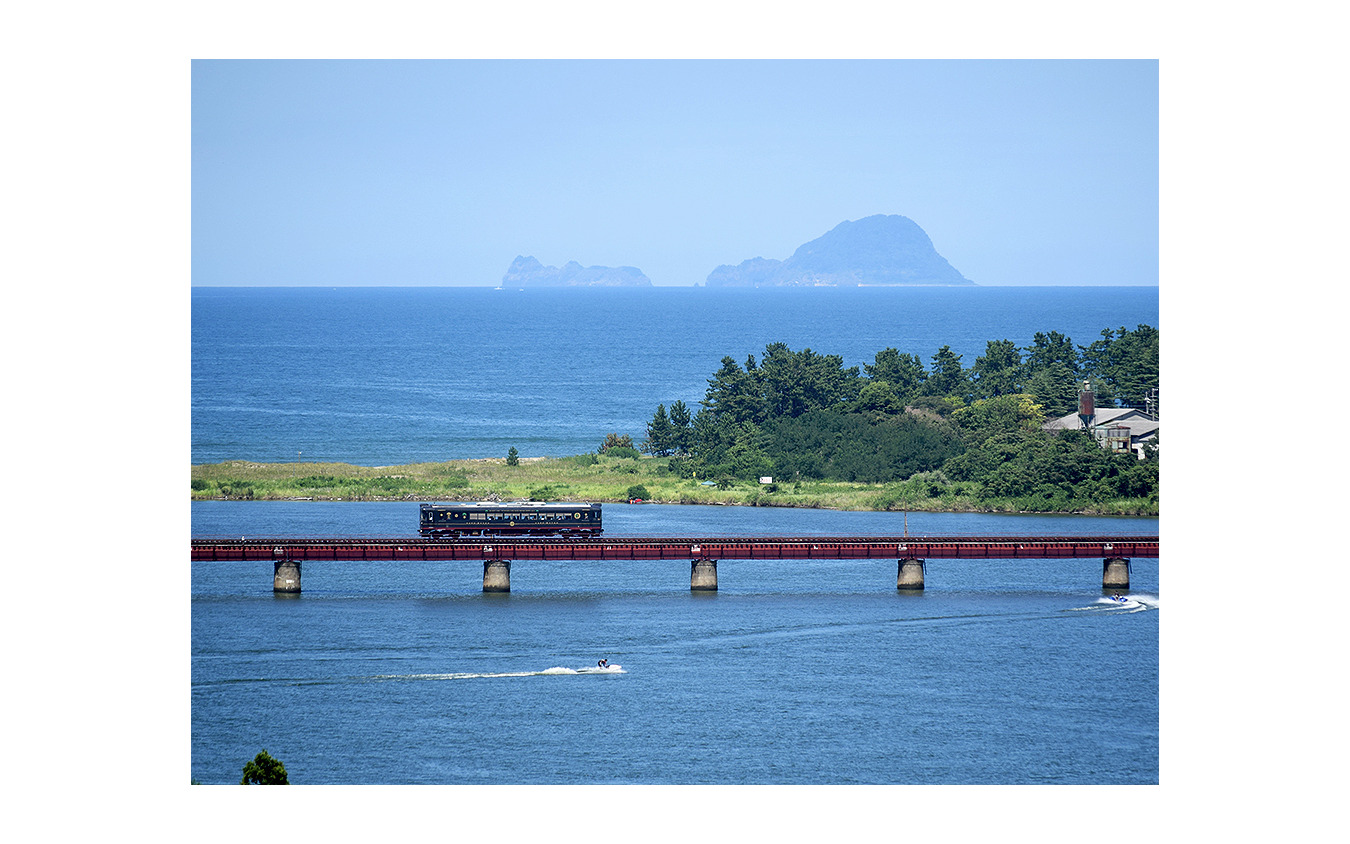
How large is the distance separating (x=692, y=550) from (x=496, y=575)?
1015 cm

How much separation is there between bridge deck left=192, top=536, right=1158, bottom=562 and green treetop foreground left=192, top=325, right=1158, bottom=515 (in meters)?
21.2

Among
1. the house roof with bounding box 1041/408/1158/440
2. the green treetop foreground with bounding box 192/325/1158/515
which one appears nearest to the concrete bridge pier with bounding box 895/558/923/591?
the green treetop foreground with bounding box 192/325/1158/515

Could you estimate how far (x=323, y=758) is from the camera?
4828 centimetres

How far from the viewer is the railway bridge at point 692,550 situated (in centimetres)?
7581

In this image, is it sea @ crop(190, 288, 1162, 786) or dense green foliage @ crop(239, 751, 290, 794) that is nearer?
dense green foliage @ crop(239, 751, 290, 794)

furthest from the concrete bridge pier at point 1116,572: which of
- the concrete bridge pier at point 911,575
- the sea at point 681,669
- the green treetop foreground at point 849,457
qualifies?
the green treetop foreground at point 849,457

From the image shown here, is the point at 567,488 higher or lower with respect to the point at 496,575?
higher

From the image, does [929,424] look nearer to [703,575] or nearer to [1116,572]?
[1116,572]

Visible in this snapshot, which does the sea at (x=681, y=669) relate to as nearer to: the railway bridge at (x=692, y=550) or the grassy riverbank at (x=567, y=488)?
→ the railway bridge at (x=692, y=550)

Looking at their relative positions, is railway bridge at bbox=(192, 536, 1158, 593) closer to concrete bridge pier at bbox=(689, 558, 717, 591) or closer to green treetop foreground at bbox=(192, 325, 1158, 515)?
concrete bridge pier at bbox=(689, 558, 717, 591)

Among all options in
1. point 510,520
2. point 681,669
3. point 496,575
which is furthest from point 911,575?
point 510,520

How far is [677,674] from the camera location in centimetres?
5850

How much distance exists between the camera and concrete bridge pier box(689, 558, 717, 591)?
7625 cm

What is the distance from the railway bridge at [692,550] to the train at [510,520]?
2643 millimetres
